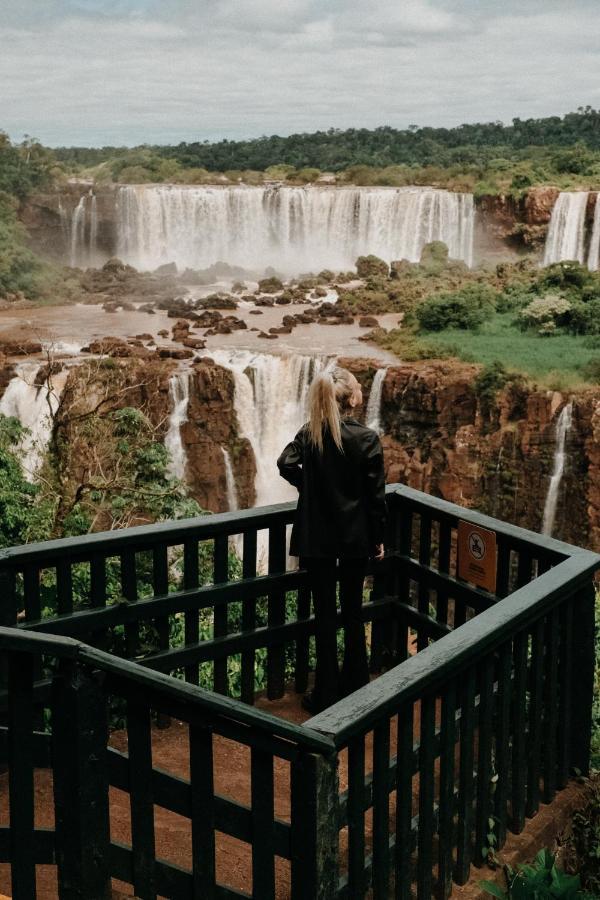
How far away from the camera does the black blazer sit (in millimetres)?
4258

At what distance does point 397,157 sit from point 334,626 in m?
51.4

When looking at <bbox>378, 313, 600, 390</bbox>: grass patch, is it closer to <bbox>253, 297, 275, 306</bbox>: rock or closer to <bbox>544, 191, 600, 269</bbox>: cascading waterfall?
<bbox>253, 297, 275, 306</bbox>: rock

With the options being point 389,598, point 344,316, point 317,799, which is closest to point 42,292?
point 344,316

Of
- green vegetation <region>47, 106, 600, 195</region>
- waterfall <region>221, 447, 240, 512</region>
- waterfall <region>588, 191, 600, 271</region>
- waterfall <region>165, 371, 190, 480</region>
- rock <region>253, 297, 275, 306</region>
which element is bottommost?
waterfall <region>221, 447, 240, 512</region>

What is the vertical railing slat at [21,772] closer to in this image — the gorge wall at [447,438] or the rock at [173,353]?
the gorge wall at [447,438]

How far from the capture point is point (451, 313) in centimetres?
2741

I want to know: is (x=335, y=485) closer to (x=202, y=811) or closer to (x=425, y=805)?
(x=425, y=805)

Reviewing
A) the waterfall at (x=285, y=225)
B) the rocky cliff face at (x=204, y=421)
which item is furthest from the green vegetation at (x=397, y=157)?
the rocky cliff face at (x=204, y=421)

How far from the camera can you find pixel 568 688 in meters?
3.88

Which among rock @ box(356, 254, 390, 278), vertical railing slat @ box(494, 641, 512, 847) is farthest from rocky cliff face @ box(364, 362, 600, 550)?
vertical railing slat @ box(494, 641, 512, 847)

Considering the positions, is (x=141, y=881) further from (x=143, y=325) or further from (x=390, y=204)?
(x=390, y=204)

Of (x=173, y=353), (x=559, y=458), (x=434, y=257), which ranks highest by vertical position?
(x=434, y=257)

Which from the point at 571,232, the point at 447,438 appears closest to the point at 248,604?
the point at 447,438

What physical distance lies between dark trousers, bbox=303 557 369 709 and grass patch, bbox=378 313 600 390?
18.1 m
